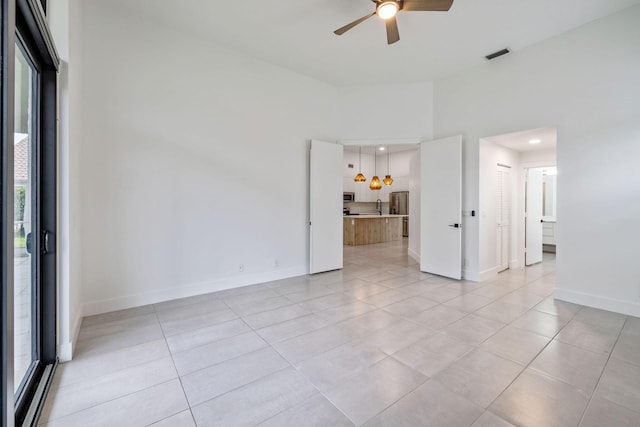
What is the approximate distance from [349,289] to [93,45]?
14.5ft

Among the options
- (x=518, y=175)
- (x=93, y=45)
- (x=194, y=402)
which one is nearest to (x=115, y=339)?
(x=194, y=402)

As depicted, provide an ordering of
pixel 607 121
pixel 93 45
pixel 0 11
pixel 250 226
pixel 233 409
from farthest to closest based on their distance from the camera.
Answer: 1. pixel 250 226
2. pixel 607 121
3. pixel 93 45
4. pixel 233 409
5. pixel 0 11

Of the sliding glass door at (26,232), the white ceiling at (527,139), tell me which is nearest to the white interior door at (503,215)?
the white ceiling at (527,139)

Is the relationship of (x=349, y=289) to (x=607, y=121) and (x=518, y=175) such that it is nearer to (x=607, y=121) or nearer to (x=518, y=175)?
(x=607, y=121)

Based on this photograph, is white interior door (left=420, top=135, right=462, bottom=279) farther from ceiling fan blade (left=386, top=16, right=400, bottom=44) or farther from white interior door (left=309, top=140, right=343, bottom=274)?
ceiling fan blade (left=386, top=16, right=400, bottom=44)

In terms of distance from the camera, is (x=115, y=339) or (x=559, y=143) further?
(x=559, y=143)

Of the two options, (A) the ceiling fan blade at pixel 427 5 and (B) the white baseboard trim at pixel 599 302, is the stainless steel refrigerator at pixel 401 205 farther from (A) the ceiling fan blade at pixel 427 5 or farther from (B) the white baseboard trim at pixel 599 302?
(A) the ceiling fan blade at pixel 427 5

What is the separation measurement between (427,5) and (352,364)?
3347mm

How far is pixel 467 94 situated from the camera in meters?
4.69

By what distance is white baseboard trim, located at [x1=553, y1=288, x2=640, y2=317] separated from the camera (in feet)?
10.6

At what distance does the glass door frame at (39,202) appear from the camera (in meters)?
1.11

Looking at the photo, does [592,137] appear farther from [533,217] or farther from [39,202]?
[39,202]

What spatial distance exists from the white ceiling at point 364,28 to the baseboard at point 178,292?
11.3 feet

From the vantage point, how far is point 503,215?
5383mm
